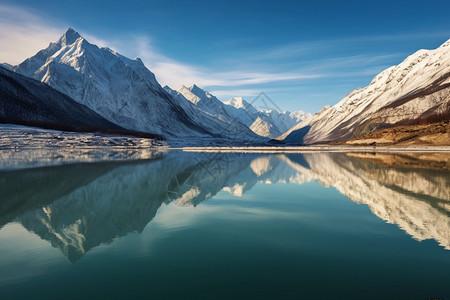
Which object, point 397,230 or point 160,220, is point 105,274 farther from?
point 397,230

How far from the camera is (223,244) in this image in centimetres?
1242

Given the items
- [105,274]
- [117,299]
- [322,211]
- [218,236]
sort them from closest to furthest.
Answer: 1. [117,299]
2. [105,274]
3. [218,236]
4. [322,211]

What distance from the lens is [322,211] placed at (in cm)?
1859

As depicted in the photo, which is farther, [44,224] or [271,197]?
[271,197]

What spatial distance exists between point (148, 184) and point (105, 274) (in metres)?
19.0

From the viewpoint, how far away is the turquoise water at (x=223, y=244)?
8.74 meters

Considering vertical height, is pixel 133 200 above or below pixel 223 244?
below

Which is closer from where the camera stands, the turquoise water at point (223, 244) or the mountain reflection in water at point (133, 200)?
the turquoise water at point (223, 244)

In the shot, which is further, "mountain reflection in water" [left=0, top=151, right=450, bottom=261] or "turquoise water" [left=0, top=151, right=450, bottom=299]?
"mountain reflection in water" [left=0, top=151, right=450, bottom=261]

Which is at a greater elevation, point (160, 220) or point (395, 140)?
point (395, 140)

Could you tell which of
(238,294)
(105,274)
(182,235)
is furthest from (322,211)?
(105,274)

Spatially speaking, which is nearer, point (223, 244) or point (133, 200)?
point (223, 244)

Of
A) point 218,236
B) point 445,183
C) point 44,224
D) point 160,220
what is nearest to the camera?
point 218,236

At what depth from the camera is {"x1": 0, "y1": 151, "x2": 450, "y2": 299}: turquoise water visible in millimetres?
8742
